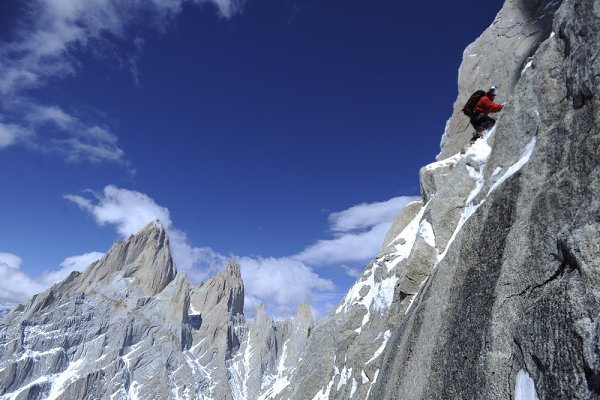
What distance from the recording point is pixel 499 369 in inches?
409

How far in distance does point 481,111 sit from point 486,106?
0.36 meters

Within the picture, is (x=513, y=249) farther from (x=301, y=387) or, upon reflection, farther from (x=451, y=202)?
(x=301, y=387)

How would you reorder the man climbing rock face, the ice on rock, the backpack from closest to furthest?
the ice on rock, the man climbing rock face, the backpack

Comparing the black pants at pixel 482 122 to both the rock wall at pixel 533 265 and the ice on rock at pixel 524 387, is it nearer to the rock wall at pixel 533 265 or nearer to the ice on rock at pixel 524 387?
the rock wall at pixel 533 265

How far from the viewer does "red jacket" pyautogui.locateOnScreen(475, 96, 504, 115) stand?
22.8 meters

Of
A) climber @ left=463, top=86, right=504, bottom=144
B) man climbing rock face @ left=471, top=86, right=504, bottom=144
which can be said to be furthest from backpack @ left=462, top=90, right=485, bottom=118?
man climbing rock face @ left=471, top=86, right=504, bottom=144

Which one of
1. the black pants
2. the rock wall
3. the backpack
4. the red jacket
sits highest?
the backpack

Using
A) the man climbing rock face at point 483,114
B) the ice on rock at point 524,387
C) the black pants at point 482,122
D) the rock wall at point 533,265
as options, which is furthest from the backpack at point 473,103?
the ice on rock at point 524,387

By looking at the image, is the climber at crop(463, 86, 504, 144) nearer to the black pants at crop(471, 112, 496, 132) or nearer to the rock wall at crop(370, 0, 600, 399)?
the black pants at crop(471, 112, 496, 132)

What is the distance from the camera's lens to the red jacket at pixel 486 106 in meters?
22.8

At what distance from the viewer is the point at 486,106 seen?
75.5ft

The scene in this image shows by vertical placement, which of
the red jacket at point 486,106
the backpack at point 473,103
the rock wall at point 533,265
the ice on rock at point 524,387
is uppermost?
the backpack at point 473,103

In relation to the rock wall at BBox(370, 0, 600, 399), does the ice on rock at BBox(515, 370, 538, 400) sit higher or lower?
lower

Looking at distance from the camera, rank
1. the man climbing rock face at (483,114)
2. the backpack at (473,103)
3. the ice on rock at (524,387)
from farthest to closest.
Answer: the backpack at (473,103) → the man climbing rock face at (483,114) → the ice on rock at (524,387)
